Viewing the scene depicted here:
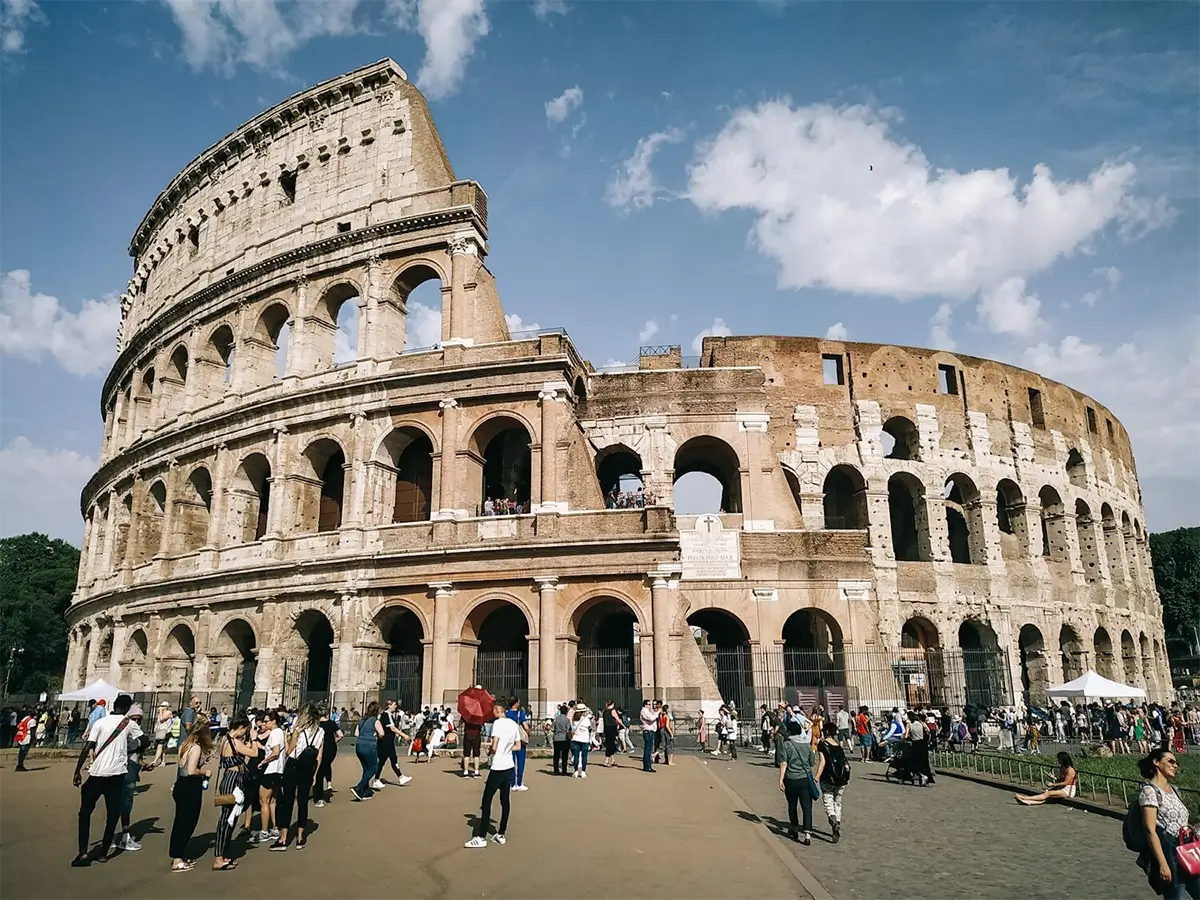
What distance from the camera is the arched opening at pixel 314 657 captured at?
21.9 m

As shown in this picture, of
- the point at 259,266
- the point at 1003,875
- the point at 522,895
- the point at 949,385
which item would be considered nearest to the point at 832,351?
the point at 949,385

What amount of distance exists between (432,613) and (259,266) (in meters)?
12.8

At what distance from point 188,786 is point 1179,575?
59.5 meters

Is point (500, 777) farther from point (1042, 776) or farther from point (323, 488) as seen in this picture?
point (323, 488)

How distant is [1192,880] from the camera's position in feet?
15.5

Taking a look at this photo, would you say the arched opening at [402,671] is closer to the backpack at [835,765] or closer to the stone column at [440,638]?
the stone column at [440,638]

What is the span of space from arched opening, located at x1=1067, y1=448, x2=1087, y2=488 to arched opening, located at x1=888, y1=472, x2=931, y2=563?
21.9ft

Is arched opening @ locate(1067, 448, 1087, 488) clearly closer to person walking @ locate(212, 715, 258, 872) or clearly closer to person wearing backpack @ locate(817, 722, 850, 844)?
person wearing backpack @ locate(817, 722, 850, 844)

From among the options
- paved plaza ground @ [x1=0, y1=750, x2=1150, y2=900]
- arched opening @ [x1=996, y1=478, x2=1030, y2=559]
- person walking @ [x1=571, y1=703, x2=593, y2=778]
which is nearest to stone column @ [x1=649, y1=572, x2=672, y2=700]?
person walking @ [x1=571, y1=703, x2=593, y2=778]

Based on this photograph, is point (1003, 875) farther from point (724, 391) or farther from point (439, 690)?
point (724, 391)

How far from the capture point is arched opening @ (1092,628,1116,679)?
30781mm

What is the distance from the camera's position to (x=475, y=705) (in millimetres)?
12523

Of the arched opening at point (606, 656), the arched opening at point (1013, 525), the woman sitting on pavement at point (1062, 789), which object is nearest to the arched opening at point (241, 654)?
the arched opening at point (606, 656)

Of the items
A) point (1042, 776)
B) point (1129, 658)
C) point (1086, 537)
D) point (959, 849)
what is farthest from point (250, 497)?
point (1129, 658)
